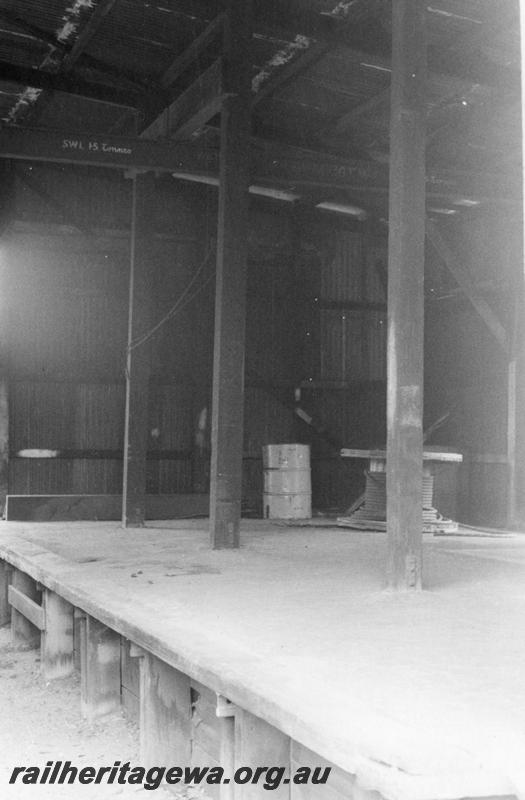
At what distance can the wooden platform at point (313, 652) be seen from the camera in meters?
2.96

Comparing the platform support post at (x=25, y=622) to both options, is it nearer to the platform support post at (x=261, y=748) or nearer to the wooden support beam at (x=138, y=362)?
the wooden support beam at (x=138, y=362)

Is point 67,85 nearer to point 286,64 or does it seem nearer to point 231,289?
point 286,64

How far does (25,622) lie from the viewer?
880 cm

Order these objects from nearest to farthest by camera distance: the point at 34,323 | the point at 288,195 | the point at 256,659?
1. the point at 256,659
2. the point at 34,323
3. the point at 288,195

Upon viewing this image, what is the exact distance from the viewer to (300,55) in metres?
9.90

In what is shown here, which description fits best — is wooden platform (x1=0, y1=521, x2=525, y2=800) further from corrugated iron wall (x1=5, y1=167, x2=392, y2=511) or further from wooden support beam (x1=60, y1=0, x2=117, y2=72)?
wooden support beam (x1=60, y1=0, x2=117, y2=72)

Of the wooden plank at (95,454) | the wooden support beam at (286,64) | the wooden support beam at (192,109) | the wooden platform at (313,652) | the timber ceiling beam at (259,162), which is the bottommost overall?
the wooden platform at (313,652)

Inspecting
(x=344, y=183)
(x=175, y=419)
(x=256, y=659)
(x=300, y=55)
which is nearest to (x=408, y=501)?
(x=256, y=659)

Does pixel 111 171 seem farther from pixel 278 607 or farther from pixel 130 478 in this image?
pixel 278 607

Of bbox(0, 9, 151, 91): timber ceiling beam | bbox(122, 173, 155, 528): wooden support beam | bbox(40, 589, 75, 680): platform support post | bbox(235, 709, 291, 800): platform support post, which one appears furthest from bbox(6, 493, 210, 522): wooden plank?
bbox(235, 709, 291, 800): platform support post

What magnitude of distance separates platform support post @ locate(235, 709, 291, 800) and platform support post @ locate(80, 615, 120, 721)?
251 centimetres

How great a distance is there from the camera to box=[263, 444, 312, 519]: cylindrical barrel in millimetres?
13141

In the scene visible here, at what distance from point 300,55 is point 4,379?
572 centimetres

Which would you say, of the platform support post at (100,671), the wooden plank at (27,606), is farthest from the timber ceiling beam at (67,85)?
the platform support post at (100,671)
